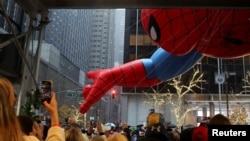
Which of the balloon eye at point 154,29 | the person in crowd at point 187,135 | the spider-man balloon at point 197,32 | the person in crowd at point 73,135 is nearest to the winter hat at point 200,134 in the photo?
the person in crowd at point 187,135

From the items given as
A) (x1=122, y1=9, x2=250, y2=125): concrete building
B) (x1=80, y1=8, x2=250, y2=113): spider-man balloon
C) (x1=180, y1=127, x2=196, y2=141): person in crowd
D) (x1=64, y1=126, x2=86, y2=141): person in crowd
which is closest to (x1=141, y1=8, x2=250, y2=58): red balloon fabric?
(x1=80, y1=8, x2=250, y2=113): spider-man balloon

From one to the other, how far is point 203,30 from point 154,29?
115cm

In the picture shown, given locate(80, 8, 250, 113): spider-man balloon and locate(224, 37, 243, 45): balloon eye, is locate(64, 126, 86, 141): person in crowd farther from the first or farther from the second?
locate(224, 37, 243, 45): balloon eye

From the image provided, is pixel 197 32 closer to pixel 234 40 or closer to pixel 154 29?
pixel 234 40

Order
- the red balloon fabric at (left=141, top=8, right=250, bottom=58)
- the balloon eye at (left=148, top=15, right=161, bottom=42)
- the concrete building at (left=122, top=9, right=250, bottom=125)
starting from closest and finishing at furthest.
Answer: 1. the red balloon fabric at (left=141, top=8, right=250, bottom=58)
2. the balloon eye at (left=148, top=15, right=161, bottom=42)
3. the concrete building at (left=122, top=9, right=250, bottom=125)

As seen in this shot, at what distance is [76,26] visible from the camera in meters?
52.0

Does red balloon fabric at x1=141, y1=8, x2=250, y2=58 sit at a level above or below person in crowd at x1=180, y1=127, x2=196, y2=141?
above

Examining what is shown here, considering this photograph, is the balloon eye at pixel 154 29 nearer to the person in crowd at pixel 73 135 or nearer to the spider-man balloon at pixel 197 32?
the spider-man balloon at pixel 197 32

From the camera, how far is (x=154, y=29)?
7.63 m

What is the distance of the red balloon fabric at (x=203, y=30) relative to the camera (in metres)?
7.04

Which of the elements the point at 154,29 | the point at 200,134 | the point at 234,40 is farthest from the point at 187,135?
the point at 154,29

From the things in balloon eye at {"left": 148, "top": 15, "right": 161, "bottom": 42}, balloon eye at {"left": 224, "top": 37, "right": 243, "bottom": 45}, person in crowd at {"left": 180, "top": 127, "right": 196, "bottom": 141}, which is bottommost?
person in crowd at {"left": 180, "top": 127, "right": 196, "bottom": 141}

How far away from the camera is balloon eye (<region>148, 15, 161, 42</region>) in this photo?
7.54 m

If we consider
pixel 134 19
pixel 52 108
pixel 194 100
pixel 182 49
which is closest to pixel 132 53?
pixel 134 19
